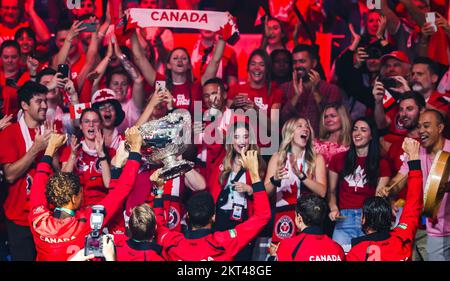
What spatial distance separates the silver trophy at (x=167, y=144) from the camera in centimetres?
750

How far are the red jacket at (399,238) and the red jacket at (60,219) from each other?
6.03 ft

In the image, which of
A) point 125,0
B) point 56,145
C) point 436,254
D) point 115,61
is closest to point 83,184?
point 56,145

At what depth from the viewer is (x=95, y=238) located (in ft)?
23.8

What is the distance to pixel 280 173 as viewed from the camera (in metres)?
7.57

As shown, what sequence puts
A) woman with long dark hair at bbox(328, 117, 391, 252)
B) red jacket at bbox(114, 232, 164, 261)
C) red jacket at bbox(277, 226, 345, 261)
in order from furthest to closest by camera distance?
woman with long dark hair at bbox(328, 117, 391, 252) → red jacket at bbox(114, 232, 164, 261) → red jacket at bbox(277, 226, 345, 261)

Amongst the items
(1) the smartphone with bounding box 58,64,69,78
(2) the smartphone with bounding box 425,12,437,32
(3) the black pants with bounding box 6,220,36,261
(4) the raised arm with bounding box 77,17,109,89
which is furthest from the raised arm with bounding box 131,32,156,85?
(2) the smartphone with bounding box 425,12,437,32

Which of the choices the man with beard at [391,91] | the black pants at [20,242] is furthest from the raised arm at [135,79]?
the man with beard at [391,91]

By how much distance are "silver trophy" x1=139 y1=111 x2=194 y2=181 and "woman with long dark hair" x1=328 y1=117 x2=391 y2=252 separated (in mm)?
1186

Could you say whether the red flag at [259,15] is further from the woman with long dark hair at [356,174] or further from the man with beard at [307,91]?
the woman with long dark hair at [356,174]

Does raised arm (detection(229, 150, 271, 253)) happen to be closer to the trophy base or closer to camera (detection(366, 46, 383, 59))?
the trophy base

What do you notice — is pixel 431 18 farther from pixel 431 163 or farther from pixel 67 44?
pixel 67 44

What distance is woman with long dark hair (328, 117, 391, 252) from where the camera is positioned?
7.57 m
